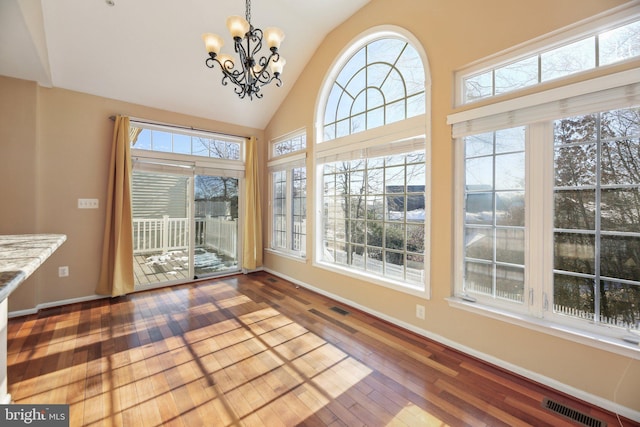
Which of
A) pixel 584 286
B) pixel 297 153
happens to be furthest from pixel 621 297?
pixel 297 153

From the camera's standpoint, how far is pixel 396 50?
3.05 metres

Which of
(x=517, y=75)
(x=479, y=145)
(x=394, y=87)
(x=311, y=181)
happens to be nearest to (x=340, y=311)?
(x=311, y=181)

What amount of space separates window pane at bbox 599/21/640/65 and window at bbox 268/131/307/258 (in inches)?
125

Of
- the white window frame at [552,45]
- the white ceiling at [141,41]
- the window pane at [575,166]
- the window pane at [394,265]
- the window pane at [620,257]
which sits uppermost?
the white ceiling at [141,41]

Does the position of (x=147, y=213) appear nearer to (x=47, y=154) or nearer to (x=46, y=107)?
(x=47, y=154)

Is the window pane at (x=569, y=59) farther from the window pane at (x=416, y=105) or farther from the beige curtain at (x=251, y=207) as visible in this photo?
the beige curtain at (x=251, y=207)

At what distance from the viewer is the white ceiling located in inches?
107

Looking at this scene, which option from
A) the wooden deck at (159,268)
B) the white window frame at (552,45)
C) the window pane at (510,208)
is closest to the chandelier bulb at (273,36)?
the white window frame at (552,45)

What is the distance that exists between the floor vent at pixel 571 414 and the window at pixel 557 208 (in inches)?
17.4

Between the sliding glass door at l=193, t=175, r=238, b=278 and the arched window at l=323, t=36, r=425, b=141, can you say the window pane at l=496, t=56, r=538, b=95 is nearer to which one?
the arched window at l=323, t=36, r=425, b=141

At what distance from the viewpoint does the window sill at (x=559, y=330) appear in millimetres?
1660

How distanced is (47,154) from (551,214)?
209 inches

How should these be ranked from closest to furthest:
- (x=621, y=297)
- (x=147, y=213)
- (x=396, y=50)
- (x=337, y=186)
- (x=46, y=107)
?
1. (x=621, y=297)
2. (x=396, y=50)
3. (x=46, y=107)
4. (x=337, y=186)
5. (x=147, y=213)

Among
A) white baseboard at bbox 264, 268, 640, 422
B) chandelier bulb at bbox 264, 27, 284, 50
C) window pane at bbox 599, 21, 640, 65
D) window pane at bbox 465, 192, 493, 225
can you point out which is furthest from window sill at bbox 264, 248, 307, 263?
window pane at bbox 599, 21, 640, 65
